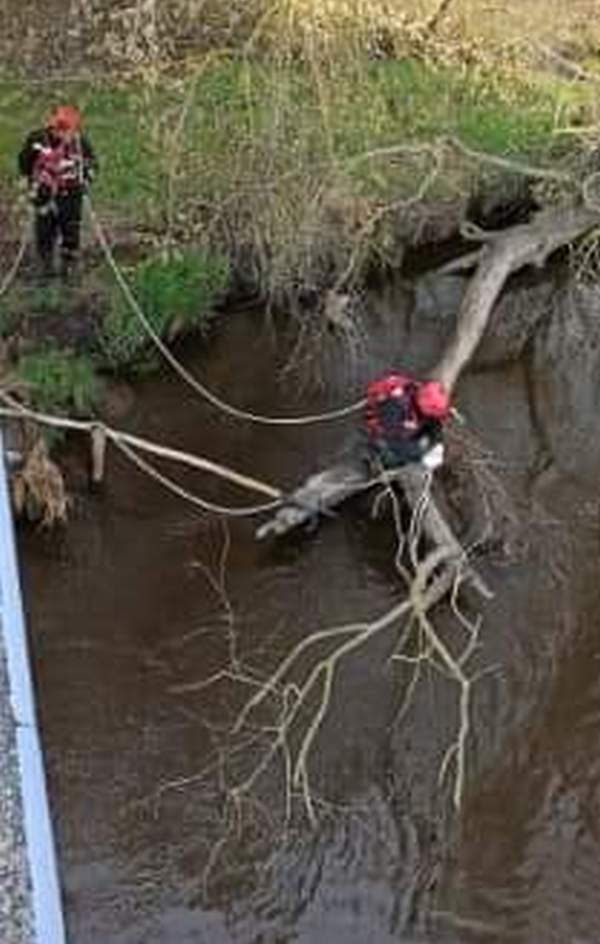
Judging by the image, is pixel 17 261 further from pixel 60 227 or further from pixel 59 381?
pixel 59 381

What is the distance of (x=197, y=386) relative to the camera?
500 inches

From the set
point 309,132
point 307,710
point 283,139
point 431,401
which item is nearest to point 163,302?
point 283,139

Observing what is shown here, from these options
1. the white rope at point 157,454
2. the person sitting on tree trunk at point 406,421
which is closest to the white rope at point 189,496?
the white rope at point 157,454

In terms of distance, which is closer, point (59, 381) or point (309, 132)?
point (59, 381)

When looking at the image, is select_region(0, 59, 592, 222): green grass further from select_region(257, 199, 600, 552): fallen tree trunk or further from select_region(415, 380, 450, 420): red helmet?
select_region(415, 380, 450, 420): red helmet

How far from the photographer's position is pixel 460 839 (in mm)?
9812

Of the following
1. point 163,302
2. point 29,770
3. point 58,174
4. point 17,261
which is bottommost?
point 29,770

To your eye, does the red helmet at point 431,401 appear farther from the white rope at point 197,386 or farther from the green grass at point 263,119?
the green grass at point 263,119

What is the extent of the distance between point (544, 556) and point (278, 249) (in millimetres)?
2797

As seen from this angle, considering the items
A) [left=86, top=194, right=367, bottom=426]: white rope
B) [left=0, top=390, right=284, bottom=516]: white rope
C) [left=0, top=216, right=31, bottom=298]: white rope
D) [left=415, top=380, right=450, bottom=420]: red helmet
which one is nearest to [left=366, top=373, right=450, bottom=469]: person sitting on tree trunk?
[left=415, top=380, right=450, bottom=420]: red helmet

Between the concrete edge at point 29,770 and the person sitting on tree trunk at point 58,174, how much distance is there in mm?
2945

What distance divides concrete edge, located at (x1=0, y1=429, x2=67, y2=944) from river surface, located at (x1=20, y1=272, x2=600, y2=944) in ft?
3.62

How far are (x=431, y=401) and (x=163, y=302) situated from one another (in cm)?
277

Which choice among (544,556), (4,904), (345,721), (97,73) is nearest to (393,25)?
(97,73)
